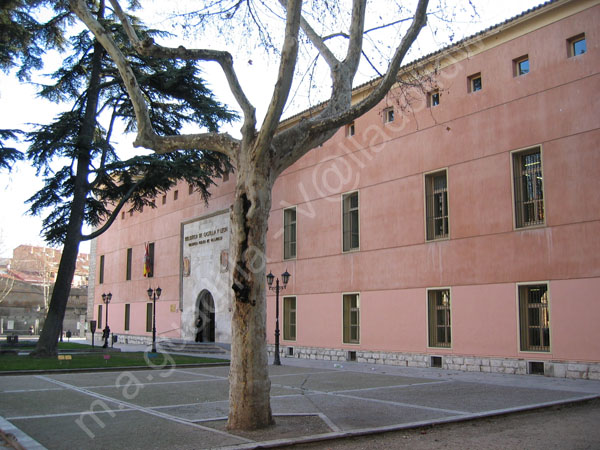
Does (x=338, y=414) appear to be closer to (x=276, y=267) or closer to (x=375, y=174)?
(x=375, y=174)

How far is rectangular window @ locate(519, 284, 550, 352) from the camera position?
15.6m

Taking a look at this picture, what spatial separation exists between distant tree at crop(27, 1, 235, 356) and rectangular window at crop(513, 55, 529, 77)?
956 cm

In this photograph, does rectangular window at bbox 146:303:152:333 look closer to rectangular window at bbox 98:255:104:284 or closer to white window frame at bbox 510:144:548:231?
rectangular window at bbox 98:255:104:284

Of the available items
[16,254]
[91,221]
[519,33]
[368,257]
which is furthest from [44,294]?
[519,33]

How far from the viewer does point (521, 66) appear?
1702 cm

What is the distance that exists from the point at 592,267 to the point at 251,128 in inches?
419

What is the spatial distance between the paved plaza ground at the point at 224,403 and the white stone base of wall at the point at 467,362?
525mm

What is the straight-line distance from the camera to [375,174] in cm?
2112

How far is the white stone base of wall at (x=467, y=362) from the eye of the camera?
14.5 m

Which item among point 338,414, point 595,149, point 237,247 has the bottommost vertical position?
point 338,414

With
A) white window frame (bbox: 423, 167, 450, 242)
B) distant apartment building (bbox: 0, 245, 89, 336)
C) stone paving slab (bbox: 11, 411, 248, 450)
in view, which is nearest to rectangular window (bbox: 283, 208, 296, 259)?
white window frame (bbox: 423, 167, 450, 242)

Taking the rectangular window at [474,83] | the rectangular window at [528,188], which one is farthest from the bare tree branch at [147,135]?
the rectangular window at [474,83]

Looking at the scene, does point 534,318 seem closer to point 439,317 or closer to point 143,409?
point 439,317

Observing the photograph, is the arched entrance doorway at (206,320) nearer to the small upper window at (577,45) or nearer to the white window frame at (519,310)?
the white window frame at (519,310)
